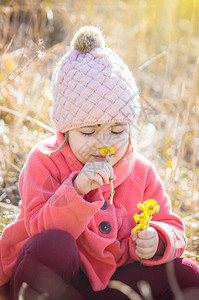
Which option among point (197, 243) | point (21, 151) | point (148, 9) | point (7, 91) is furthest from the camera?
point (148, 9)

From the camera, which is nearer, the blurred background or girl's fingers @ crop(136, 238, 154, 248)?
girl's fingers @ crop(136, 238, 154, 248)

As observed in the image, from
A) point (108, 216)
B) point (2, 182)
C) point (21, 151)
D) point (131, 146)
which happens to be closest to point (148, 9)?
point (21, 151)

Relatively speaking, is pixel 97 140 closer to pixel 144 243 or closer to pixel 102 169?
pixel 102 169

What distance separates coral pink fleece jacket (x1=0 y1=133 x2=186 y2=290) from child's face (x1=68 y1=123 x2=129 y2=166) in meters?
0.05

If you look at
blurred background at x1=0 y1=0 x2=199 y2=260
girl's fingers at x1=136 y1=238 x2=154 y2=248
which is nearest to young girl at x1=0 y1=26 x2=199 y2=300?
girl's fingers at x1=136 y1=238 x2=154 y2=248

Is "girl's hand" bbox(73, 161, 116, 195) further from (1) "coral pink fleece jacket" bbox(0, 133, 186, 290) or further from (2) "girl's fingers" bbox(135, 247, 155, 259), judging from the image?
(2) "girl's fingers" bbox(135, 247, 155, 259)

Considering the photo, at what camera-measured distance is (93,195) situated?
137cm

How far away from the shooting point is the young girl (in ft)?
4.17

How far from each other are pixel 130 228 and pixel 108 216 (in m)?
0.10

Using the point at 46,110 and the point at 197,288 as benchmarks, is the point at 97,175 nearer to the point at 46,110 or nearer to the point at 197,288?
the point at 197,288

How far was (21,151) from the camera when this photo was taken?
2.34 metres

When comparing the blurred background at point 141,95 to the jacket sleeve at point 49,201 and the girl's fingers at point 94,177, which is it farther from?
the girl's fingers at point 94,177

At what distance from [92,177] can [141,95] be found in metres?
0.79

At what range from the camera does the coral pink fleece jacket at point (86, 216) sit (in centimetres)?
126
